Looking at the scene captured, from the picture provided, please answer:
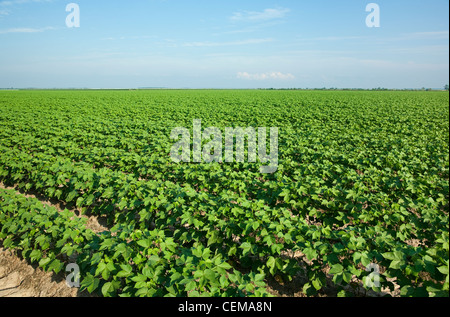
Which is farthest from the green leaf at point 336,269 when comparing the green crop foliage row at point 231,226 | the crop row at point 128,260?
the crop row at point 128,260

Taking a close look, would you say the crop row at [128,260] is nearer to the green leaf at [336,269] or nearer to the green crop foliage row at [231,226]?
the green crop foliage row at [231,226]

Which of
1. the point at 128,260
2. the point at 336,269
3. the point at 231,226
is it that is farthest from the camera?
the point at 231,226

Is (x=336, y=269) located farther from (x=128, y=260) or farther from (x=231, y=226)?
(x=128, y=260)

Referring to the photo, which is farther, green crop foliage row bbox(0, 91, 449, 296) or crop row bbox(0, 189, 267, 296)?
green crop foliage row bbox(0, 91, 449, 296)

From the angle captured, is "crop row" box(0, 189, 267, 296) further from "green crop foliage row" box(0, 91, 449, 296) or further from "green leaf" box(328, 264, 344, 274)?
"green leaf" box(328, 264, 344, 274)

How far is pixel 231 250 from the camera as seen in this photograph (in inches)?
139

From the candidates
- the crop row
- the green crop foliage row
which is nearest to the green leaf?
the green crop foliage row

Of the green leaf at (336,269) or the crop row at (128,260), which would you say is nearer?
the crop row at (128,260)

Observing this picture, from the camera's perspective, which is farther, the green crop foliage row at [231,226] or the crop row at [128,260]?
the green crop foliage row at [231,226]

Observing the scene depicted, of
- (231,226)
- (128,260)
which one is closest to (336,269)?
(231,226)
